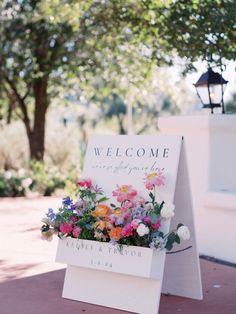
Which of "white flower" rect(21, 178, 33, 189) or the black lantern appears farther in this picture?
"white flower" rect(21, 178, 33, 189)

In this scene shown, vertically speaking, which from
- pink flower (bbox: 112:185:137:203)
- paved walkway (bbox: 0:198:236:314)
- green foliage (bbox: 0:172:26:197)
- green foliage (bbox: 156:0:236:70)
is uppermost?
green foliage (bbox: 156:0:236:70)

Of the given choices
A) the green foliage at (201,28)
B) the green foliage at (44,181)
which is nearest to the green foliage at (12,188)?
the green foliage at (44,181)

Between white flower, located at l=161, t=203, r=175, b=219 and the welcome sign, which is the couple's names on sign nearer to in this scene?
the welcome sign

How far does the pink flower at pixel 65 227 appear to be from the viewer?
17.7ft

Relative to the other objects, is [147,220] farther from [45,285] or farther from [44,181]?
[44,181]

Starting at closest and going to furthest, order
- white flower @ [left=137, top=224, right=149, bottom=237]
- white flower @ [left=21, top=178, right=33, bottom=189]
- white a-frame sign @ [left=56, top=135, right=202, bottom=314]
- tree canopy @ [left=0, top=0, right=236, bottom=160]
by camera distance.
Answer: white flower @ [left=137, top=224, right=149, bottom=237], white a-frame sign @ [left=56, top=135, right=202, bottom=314], tree canopy @ [left=0, top=0, right=236, bottom=160], white flower @ [left=21, top=178, right=33, bottom=189]

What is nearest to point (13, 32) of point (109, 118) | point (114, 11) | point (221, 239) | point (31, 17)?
point (31, 17)

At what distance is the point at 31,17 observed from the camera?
1588cm

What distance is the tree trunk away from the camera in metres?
18.6

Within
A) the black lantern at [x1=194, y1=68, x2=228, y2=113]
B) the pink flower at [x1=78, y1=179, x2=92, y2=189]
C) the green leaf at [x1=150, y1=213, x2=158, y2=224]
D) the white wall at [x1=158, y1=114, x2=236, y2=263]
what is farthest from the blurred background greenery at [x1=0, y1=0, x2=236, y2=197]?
the green leaf at [x1=150, y1=213, x2=158, y2=224]

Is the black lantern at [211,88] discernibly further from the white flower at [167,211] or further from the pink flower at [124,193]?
the white flower at [167,211]

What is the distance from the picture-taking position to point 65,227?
540 centimetres

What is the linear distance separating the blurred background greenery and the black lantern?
1087mm

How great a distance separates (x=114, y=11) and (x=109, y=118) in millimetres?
47376
